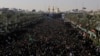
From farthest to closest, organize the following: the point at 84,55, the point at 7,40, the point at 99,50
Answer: the point at 7,40
the point at 99,50
the point at 84,55

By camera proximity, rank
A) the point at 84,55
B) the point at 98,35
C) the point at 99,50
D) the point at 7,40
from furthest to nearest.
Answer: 1. the point at 7,40
2. the point at 98,35
3. the point at 99,50
4. the point at 84,55

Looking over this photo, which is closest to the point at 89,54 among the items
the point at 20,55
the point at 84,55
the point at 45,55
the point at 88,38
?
the point at 84,55

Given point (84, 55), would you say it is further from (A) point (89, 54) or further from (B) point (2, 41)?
(B) point (2, 41)

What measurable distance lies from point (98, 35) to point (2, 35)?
8449mm

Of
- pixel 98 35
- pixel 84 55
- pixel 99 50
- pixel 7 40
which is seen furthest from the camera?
pixel 7 40

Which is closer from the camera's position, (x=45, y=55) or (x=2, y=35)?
(x=45, y=55)

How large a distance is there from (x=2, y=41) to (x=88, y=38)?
7612mm

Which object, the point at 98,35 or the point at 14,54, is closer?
the point at 14,54

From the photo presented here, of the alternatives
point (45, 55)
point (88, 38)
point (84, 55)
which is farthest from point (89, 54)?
point (88, 38)

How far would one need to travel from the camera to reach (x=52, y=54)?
15242mm

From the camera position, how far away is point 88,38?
76.6ft

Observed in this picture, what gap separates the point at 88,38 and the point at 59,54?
860 centimetres

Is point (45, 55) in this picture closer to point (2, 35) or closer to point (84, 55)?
point (84, 55)

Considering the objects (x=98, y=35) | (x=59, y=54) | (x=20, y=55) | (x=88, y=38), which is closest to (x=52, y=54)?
(x=59, y=54)
